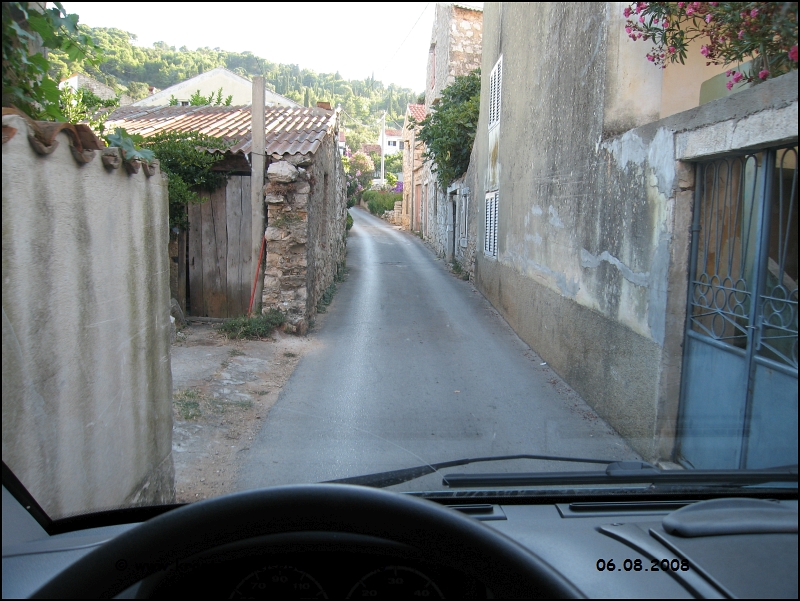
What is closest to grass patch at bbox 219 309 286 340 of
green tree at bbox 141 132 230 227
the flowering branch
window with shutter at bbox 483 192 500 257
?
green tree at bbox 141 132 230 227

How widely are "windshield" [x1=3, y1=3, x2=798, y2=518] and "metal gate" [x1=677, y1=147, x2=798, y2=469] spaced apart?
0.07ft

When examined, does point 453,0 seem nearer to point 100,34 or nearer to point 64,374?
point 100,34

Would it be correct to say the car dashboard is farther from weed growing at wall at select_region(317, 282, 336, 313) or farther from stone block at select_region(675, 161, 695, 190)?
weed growing at wall at select_region(317, 282, 336, 313)

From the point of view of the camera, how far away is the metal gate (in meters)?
3.21

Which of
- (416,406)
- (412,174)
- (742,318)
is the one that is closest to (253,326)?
(416,406)

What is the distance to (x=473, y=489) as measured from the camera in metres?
2.38

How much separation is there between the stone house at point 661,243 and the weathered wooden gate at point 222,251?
14.2 feet

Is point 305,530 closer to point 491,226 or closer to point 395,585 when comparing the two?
point 395,585

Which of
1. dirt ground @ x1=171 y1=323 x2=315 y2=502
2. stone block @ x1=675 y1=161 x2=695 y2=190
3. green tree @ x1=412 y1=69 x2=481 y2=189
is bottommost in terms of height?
dirt ground @ x1=171 y1=323 x2=315 y2=502

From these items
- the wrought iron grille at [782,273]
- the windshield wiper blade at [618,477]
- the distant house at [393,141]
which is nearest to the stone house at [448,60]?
the wrought iron grille at [782,273]

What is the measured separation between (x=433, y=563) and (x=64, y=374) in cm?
180

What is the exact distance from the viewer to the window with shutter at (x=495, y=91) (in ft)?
38.2

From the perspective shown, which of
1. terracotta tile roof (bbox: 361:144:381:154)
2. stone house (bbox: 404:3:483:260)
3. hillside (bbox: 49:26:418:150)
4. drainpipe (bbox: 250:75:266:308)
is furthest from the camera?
terracotta tile roof (bbox: 361:144:381:154)

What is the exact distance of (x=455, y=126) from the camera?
16031 millimetres
